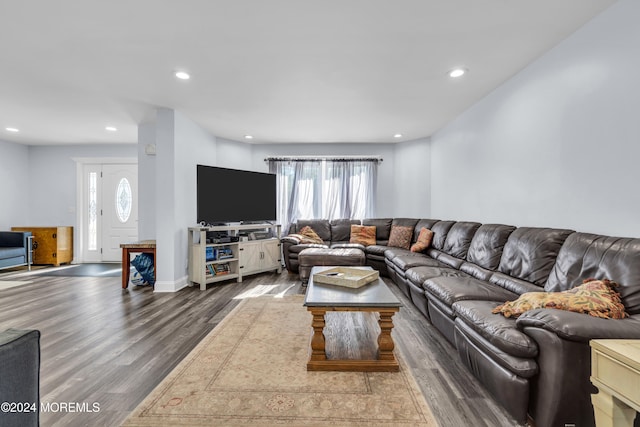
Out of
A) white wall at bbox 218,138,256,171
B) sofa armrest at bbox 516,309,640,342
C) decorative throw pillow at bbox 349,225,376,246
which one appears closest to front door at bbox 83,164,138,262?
white wall at bbox 218,138,256,171

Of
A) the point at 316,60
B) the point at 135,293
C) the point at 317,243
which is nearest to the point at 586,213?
the point at 316,60

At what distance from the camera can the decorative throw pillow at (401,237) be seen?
485cm

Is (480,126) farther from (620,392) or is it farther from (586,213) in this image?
(620,392)

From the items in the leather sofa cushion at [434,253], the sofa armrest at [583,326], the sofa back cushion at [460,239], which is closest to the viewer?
the sofa armrest at [583,326]

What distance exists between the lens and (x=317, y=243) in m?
5.15

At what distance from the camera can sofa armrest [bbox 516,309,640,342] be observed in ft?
4.03

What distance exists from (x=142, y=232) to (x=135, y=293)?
1.21 meters

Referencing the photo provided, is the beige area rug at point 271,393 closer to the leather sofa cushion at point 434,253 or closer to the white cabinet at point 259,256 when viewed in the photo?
the leather sofa cushion at point 434,253

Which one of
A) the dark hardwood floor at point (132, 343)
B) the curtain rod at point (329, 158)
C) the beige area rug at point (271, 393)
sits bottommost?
the dark hardwood floor at point (132, 343)

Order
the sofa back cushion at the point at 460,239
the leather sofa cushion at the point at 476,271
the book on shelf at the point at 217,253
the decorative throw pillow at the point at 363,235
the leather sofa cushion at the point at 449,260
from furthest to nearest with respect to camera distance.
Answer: the decorative throw pillow at the point at 363,235, the book on shelf at the point at 217,253, the sofa back cushion at the point at 460,239, the leather sofa cushion at the point at 449,260, the leather sofa cushion at the point at 476,271

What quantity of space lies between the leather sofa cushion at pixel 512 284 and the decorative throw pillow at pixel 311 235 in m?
3.10

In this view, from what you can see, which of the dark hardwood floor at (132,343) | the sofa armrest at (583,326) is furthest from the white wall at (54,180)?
the sofa armrest at (583,326)

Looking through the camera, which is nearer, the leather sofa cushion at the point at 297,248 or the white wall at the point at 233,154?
the leather sofa cushion at the point at 297,248

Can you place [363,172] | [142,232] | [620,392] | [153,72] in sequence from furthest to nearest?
[363,172]
[142,232]
[153,72]
[620,392]
